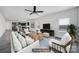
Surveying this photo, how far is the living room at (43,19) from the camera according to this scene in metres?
1.77

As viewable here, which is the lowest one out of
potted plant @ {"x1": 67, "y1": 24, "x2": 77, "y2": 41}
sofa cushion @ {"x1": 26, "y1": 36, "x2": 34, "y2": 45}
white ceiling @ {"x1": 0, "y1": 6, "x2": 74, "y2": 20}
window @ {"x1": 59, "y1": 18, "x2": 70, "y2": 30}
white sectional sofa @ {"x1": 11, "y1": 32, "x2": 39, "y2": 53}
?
white sectional sofa @ {"x1": 11, "y1": 32, "x2": 39, "y2": 53}

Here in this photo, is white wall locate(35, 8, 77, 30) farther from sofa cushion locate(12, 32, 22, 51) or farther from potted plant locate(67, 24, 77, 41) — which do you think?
sofa cushion locate(12, 32, 22, 51)

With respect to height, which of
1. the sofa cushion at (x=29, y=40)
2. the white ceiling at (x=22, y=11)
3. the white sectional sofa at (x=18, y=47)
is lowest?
the white sectional sofa at (x=18, y=47)

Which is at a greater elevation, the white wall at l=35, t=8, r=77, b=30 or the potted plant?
the white wall at l=35, t=8, r=77, b=30

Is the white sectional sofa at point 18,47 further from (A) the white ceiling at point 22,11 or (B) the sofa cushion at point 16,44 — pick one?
(A) the white ceiling at point 22,11

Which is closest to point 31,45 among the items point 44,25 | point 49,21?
point 44,25

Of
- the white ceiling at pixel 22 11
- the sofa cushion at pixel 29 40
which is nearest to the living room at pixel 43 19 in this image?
the white ceiling at pixel 22 11

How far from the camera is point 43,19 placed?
6.11 ft

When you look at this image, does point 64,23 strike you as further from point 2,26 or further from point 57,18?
point 2,26

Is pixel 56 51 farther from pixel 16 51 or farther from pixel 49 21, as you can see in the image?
pixel 16 51

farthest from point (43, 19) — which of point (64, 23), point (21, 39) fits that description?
point (21, 39)

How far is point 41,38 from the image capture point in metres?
1.89

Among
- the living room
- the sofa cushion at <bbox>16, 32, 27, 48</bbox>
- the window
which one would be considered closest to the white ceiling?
the living room

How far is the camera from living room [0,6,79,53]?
5.81 feet
